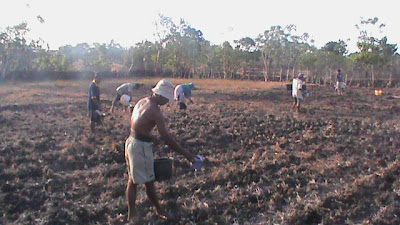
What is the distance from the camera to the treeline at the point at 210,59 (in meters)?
34.5

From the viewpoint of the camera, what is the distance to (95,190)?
5.65 m

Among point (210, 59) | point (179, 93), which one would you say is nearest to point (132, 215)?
point (179, 93)

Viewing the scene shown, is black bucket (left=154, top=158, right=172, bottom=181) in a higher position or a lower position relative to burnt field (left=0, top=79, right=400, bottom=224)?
higher

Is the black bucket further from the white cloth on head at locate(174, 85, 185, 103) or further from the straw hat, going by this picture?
the white cloth on head at locate(174, 85, 185, 103)

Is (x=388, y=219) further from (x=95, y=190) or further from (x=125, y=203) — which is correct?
(x=95, y=190)

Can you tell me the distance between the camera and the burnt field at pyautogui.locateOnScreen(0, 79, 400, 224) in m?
4.70

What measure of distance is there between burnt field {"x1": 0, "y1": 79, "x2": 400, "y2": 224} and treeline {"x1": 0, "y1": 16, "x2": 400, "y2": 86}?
2612 centimetres

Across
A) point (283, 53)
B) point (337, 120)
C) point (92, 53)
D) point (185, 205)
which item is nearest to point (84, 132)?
point (185, 205)

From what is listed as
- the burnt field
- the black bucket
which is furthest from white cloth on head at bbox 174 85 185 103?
the black bucket

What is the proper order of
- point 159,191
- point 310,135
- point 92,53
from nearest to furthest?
point 159,191
point 310,135
point 92,53

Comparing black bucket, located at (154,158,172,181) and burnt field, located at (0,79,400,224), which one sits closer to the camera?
black bucket, located at (154,158,172,181)

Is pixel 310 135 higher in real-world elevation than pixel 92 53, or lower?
lower

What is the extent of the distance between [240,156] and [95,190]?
282 cm

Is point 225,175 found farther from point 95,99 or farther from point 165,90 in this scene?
point 95,99
